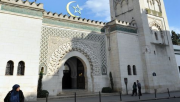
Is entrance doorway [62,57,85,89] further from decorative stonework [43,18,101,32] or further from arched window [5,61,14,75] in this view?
arched window [5,61,14,75]

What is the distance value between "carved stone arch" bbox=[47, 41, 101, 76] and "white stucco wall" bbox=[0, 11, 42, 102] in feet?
4.66

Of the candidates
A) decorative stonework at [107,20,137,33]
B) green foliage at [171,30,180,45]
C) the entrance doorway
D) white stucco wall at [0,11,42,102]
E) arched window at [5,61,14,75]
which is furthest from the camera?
green foliage at [171,30,180,45]

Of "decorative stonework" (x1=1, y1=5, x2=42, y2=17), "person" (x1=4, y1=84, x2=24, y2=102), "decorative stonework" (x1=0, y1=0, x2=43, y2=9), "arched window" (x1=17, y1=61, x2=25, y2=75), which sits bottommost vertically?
"person" (x1=4, y1=84, x2=24, y2=102)

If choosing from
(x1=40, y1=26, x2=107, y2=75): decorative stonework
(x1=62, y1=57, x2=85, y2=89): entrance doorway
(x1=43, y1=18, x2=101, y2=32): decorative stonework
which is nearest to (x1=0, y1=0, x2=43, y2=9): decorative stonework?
(x1=43, y1=18, x2=101, y2=32): decorative stonework

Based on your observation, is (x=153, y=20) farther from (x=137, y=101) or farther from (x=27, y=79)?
(x=27, y=79)

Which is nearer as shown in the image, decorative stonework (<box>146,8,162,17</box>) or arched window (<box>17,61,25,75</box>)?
arched window (<box>17,61,25,75</box>)

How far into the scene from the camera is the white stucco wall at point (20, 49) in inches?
305

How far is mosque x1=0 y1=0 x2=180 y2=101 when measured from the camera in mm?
8219

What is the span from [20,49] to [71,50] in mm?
3647

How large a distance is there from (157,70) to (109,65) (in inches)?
169

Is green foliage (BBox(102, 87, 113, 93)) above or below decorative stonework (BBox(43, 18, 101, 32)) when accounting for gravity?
below

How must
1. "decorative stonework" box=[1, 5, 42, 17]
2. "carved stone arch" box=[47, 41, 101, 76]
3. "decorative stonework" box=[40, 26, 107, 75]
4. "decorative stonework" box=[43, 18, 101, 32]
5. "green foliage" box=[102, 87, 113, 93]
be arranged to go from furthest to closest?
"green foliage" box=[102, 87, 113, 93] < "decorative stonework" box=[43, 18, 101, 32] < "carved stone arch" box=[47, 41, 101, 76] < "decorative stonework" box=[40, 26, 107, 75] < "decorative stonework" box=[1, 5, 42, 17]

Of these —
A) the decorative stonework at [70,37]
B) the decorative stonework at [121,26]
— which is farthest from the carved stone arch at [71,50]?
the decorative stonework at [121,26]

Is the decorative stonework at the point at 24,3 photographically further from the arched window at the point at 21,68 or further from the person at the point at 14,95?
the person at the point at 14,95
